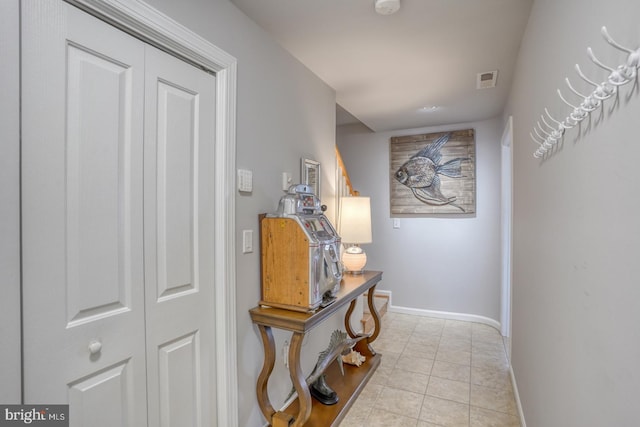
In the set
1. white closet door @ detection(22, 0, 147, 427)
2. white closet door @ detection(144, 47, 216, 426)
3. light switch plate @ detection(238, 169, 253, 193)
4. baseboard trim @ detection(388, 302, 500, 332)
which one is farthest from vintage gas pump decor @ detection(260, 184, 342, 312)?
baseboard trim @ detection(388, 302, 500, 332)

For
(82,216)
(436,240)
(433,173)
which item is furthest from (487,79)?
(82,216)

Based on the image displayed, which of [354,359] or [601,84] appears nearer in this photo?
[601,84]

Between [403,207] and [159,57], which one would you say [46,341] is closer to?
[159,57]

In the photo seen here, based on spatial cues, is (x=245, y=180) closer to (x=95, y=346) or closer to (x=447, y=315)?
(x=95, y=346)

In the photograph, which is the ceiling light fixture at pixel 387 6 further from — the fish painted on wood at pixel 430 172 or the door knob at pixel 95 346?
the fish painted on wood at pixel 430 172

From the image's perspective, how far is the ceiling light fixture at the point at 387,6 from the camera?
5.15 feet

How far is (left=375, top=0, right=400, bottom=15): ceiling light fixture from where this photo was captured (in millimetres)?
1568

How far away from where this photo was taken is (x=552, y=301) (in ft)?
4.15

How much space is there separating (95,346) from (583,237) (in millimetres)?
1565

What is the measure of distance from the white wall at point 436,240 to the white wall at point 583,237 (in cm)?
207

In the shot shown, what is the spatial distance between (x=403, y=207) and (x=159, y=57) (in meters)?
3.25

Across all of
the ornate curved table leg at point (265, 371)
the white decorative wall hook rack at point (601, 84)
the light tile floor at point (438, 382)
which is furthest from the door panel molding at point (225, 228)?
the white decorative wall hook rack at point (601, 84)

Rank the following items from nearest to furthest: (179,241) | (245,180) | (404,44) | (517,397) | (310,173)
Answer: (179,241) < (245,180) < (404,44) < (517,397) < (310,173)

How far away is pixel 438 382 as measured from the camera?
246 centimetres
